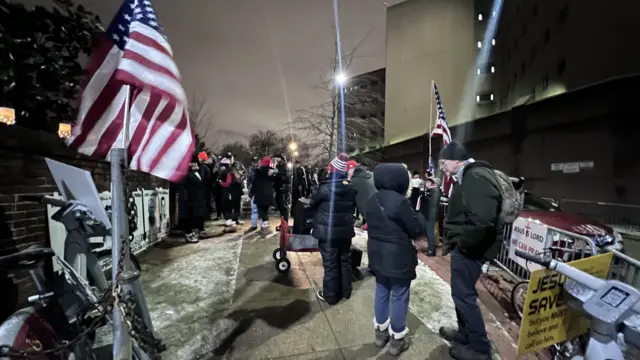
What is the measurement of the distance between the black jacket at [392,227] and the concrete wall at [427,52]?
27.5 m

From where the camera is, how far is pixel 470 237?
2994 mm

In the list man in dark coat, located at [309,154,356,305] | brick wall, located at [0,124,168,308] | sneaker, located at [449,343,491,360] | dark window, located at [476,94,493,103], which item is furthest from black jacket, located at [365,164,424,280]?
dark window, located at [476,94,493,103]

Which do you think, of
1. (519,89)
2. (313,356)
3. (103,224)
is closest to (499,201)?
(313,356)

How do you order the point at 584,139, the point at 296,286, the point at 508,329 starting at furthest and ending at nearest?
the point at 584,139, the point at 296,286, the point at 508,329

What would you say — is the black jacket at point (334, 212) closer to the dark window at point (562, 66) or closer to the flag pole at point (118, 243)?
the flag pole at point (118, 243)

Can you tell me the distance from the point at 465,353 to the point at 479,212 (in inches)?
55.2

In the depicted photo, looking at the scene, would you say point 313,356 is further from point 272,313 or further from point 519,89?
point 519,89

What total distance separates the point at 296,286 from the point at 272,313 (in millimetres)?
916

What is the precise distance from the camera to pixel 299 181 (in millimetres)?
12461

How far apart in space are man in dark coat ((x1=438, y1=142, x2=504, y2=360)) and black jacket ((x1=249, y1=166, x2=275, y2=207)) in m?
5.56

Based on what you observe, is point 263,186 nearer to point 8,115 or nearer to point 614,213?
point 8,115

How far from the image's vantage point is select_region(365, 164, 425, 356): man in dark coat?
3.27 meters

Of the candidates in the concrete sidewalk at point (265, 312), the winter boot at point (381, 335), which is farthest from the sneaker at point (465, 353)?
the winter boot at point (381, 335)

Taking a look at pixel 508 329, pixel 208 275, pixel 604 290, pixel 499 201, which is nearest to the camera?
pixel 604 290
